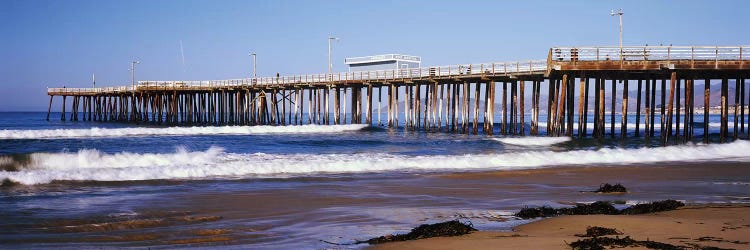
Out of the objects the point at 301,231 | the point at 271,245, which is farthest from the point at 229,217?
the point at 271,245

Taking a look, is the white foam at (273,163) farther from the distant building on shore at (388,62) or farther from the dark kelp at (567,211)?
the distant building on shore at (388,62)

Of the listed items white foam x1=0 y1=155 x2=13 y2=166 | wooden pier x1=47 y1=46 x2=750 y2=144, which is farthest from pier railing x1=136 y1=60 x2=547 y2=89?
→ white foam x1=0 y1=155 x2=13 y2=166

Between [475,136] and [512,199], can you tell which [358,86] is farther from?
[512,199]

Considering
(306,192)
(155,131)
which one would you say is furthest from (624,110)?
(155,131)

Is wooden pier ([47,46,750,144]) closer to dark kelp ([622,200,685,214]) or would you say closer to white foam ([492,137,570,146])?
white foam ([492,137,570,146])

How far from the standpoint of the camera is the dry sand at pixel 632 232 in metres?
6.59

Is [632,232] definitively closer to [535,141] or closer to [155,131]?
[535,141]

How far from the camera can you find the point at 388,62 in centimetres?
5488

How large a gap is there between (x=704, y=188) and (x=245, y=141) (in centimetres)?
2341

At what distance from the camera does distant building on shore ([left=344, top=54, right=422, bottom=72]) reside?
5406 centimetres

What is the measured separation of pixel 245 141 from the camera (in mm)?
32906

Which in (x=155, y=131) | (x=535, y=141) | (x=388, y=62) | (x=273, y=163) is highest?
(x=388, y=62)

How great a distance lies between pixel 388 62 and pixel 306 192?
4298 cm

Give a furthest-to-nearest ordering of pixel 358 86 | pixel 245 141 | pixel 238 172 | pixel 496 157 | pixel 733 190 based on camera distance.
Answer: pixel 358 86
pixel 245 141
pixel 496 157
pixel 238 172
pixel 733 190
